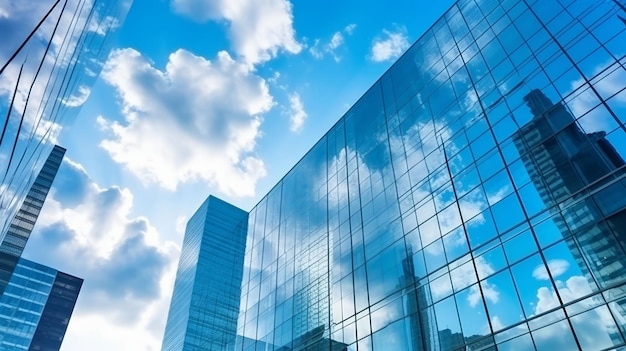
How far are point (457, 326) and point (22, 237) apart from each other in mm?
171671

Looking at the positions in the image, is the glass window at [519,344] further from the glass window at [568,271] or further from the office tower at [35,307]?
the office tower at [35,307]

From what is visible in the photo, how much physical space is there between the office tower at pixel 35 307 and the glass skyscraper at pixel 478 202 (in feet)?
481

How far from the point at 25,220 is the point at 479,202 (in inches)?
6952

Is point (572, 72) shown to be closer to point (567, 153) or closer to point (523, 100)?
point (523, 100)

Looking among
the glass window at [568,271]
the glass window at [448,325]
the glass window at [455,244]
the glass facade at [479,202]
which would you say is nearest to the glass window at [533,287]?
the glass facade at [479,202]

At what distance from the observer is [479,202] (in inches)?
894

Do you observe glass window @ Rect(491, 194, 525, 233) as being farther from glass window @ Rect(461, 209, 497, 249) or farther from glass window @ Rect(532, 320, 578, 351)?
glass window @ Rect(532, 320, 578, 351)

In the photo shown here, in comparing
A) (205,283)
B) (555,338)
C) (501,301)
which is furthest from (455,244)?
(205,283)

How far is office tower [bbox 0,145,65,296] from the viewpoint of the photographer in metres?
140

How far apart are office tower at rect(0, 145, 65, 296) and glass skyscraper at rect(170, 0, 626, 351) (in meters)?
137

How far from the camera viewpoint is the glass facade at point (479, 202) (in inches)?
691

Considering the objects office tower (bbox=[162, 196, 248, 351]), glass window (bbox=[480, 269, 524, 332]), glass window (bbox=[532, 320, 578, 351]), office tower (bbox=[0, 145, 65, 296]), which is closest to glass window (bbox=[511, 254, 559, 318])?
glass window (bbox=[480, 269, 524, 332])

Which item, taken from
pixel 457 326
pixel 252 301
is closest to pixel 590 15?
pixel 457 326

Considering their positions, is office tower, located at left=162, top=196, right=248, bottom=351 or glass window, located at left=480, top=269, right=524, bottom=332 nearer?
glass window, located at left=480, top=269, right=524, bottom=332
